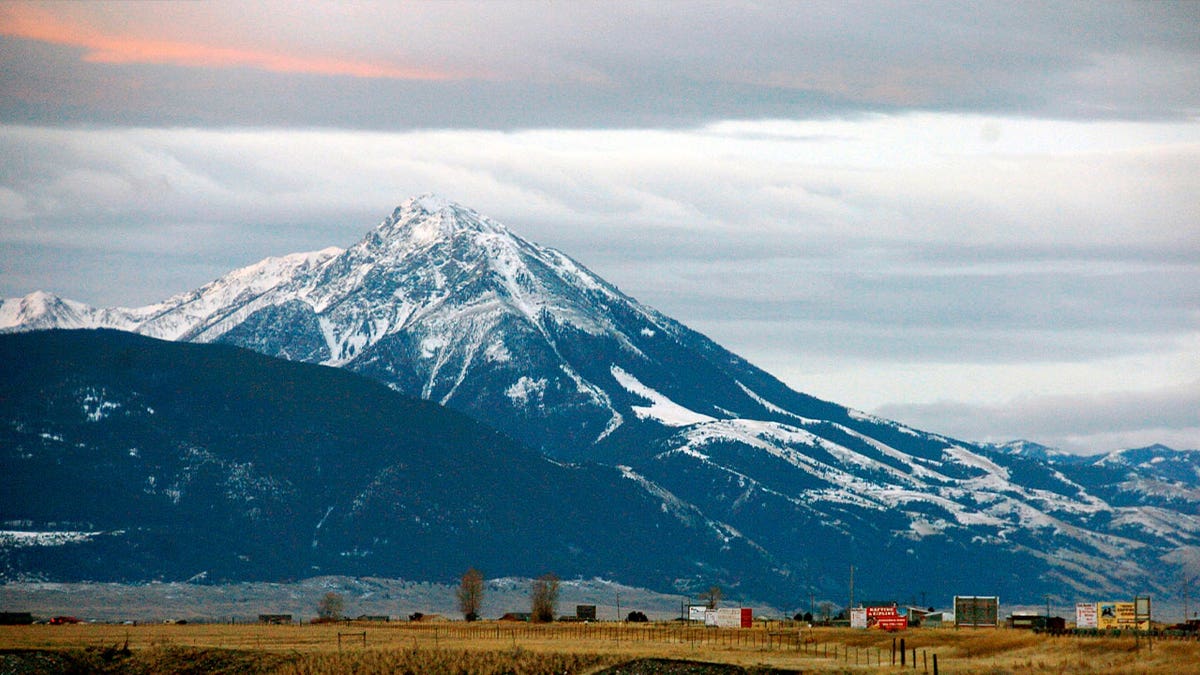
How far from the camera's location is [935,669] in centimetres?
19838

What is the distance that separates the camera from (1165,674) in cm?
19612

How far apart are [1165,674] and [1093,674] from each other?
717 centimetres

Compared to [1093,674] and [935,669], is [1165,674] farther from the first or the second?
[935,669]

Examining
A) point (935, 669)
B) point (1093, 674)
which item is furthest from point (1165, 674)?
point (935, 669)

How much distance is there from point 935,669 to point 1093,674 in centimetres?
1599

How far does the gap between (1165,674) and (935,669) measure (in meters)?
22.1

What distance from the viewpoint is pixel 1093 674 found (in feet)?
656
